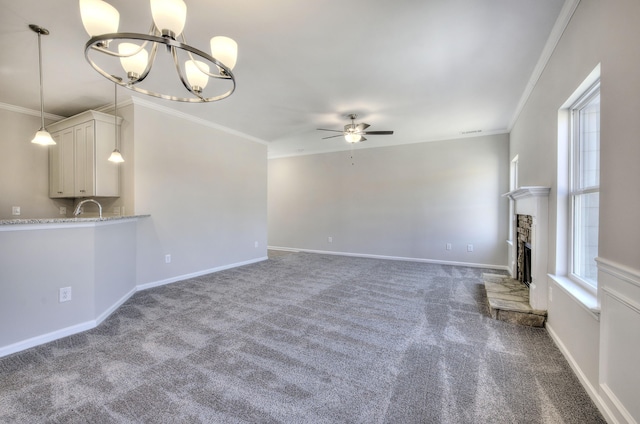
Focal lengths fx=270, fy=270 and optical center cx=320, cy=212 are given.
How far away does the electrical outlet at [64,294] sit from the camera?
97.3 inches

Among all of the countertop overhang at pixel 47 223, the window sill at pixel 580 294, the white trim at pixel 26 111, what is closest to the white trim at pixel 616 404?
the window sill at pixel 580 294

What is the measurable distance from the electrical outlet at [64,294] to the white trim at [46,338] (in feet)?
0.86

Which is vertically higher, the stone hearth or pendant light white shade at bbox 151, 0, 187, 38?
pendant light white shade at bbox 151, 0, 187, 38

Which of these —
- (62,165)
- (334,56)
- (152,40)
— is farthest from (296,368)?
(62,165)

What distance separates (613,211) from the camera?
1.44m

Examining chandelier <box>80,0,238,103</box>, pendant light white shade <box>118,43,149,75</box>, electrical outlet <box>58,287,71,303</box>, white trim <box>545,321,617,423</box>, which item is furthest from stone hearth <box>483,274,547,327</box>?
electrical outlet <box>58,287,71,303</box>

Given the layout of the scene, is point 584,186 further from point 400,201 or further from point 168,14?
point 400,201

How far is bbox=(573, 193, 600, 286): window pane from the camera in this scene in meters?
2.00

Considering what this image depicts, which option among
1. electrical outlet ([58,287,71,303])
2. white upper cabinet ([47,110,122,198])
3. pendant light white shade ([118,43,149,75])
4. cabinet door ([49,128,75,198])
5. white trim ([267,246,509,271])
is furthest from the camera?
white trim ([267,246,509,271])

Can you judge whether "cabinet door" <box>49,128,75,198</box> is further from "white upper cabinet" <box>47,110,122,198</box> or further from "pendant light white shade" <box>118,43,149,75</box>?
"pendant light white shade" <box>118,43,149,75</box>

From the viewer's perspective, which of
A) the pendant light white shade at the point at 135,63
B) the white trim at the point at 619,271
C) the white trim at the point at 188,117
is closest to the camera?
the white trim at the point at 619,271

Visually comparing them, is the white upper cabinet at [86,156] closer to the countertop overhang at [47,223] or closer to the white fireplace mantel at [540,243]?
the countertop overhang at [47,223]

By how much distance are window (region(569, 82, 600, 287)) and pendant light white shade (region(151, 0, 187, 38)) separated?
8.91 ft

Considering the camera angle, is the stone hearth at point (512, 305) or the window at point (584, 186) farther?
the stone hearth at point (512, 305)
